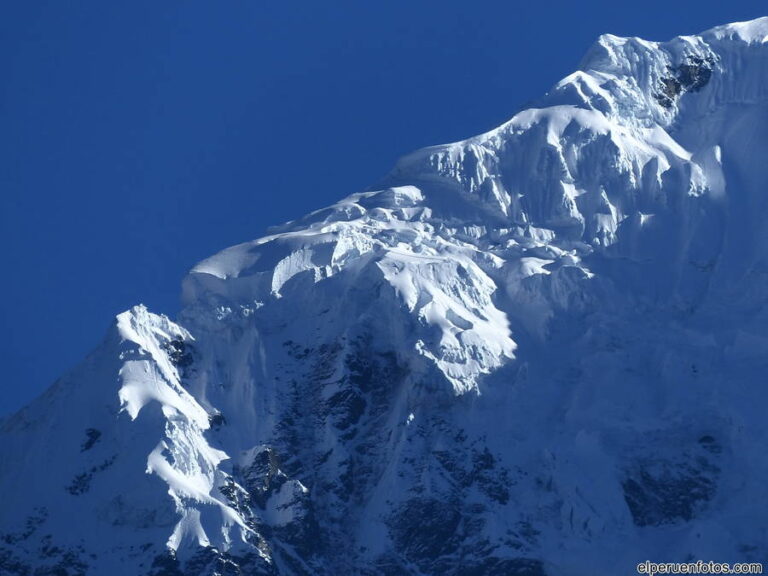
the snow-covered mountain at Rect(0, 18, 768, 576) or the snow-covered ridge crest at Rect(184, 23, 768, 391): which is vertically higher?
the snow-covered ridge crest at Rect(184, 23, 768, 391)

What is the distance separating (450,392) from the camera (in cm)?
17112

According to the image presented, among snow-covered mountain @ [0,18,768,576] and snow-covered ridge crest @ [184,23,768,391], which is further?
snow-covered ridge crest @ [184,23,768,391]

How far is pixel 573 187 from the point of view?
193 metres

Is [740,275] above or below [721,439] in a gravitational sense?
above

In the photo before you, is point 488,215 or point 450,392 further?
point 488,215

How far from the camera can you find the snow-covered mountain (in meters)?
163

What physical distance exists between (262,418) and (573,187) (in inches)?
1282

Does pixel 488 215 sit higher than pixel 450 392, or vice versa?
pixel 488 215

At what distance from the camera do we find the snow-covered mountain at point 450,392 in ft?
536

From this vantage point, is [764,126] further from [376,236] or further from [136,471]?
[136,471]

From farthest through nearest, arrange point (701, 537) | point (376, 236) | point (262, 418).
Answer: point (376, 236) → point (262, 418) → point (701, 537)

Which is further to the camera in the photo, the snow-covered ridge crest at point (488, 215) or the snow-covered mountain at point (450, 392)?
the snow-covered ridge crest at point (488, 215)

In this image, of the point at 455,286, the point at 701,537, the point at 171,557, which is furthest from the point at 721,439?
the point at 171,557

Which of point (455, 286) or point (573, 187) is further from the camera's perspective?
point (573, 187)
